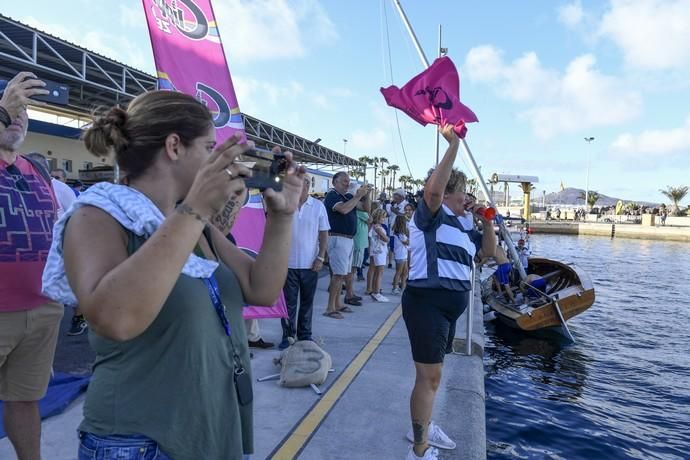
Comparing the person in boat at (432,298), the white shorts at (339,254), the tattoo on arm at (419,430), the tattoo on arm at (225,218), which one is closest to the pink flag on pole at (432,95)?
the person in boat at (432,298)

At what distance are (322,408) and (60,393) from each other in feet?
6.92

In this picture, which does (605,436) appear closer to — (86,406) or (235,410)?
(235,410)

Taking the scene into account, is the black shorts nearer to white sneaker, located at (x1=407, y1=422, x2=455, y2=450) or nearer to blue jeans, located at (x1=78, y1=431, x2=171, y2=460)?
white sneaker, located at (x1=407, y1=422, x2=455, y2=450)

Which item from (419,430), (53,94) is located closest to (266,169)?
(53,94)

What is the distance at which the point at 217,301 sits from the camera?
53.7 inches

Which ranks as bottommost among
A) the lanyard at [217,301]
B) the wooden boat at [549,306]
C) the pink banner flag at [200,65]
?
the wooden boat at [549,306]

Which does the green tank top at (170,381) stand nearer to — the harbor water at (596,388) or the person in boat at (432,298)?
the person in boat at (432,298)

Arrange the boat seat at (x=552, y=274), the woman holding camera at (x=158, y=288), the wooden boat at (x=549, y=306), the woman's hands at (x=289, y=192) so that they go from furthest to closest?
the boat seat at (x=552, y=274)
the wooden boat at (x=549, y=306)
the woman's hands at (x=289, y=192)
the woman holding camera at (x=158, y=288)

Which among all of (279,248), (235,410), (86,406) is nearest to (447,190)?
(279,248)

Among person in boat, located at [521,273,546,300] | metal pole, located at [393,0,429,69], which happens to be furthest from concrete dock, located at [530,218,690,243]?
metal pole, located at [393,0,429,69]

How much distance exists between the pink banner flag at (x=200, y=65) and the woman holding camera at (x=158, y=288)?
3.50 m

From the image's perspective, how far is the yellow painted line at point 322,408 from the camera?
3163 millimetres

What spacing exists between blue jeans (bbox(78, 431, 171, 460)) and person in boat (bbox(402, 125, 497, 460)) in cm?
219

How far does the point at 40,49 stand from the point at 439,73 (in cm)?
2002
